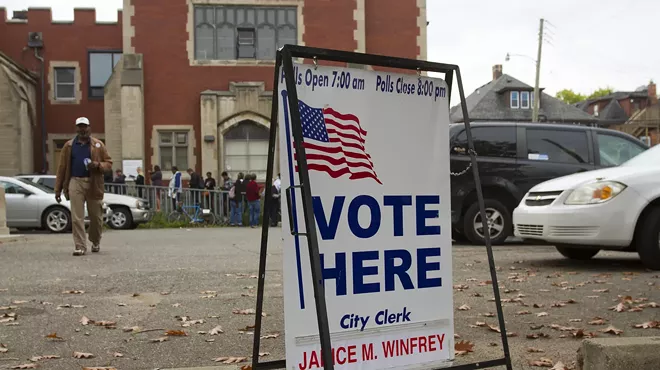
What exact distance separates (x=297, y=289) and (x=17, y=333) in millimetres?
3085

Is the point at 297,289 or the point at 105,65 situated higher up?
the point at 105,65

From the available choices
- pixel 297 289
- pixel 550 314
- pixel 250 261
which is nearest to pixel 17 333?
pixel 297 289

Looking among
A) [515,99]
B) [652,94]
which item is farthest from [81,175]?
[652,94]

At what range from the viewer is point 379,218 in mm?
3643

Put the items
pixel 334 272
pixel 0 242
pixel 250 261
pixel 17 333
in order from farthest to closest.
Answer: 1. pixel 0 242
2. pixel 250 261
3. pixel 17 333
4. pixel 334 272

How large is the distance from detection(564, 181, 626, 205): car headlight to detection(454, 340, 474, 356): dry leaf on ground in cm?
430

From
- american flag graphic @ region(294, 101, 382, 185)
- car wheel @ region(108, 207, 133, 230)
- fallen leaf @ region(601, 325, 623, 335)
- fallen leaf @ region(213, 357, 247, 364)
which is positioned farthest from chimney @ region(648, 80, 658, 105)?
american flag graphic @ region(294, 101, 382, 185)

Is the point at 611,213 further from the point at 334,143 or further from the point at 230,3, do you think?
the point at 230,3

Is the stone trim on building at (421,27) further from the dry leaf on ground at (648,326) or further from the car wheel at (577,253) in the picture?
the dry leaf on ground at (648,326)

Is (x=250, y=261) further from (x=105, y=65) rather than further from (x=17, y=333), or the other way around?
(x=105, y=65)

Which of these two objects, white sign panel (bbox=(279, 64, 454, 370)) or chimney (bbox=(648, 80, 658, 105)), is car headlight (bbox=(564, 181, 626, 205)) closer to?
white sign panel (bbox=(279, 64, 454, 370))

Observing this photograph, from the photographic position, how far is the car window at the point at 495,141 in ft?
43.9

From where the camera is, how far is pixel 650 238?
28.5ft

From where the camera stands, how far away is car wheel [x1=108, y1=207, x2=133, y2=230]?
72.3 ft
